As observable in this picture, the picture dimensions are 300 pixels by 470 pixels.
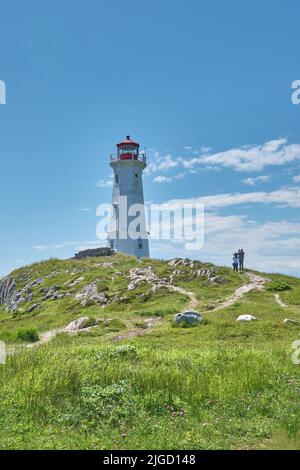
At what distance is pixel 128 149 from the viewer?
69.4 meters

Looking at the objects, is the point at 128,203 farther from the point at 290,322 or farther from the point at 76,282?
the point at 290,322

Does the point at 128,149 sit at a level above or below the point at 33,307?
above

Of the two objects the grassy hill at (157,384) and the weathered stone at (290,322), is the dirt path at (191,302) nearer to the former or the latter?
the grassy hill at (157,384)

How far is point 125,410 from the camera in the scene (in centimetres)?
1214

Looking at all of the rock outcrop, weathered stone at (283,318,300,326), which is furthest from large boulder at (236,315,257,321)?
the rock outcrop

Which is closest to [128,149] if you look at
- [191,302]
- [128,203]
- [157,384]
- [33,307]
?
[128,203]

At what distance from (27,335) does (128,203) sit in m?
42.5

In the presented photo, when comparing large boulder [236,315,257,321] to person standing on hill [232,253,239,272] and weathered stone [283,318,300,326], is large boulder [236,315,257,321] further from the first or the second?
person standing on hill [232,253,239,272]

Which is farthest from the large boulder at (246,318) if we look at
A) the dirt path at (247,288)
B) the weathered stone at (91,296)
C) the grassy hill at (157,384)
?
the weathered stone at (91,296)
